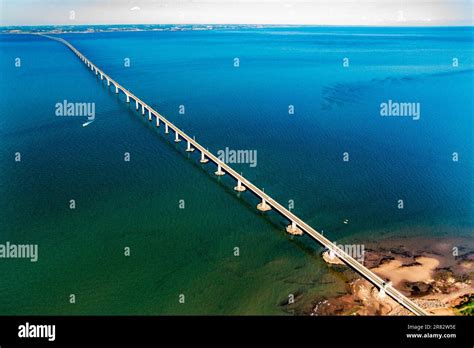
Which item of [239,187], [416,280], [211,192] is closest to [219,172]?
[211,192]

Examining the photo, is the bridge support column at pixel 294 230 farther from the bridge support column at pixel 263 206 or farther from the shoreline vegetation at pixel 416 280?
the bridge support column at pixel 263 206

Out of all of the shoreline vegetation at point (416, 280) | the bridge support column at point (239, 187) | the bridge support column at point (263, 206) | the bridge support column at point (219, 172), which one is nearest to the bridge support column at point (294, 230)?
the shoreline vegetation at point (416, 280)

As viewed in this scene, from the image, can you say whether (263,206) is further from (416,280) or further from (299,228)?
(416,280)

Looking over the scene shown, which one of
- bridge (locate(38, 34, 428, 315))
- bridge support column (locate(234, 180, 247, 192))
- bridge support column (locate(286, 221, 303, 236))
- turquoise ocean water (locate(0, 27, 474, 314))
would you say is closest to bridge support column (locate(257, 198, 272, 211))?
bridge (locate(38, 34, 428, 315))

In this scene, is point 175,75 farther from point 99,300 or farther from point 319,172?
point 99,300
